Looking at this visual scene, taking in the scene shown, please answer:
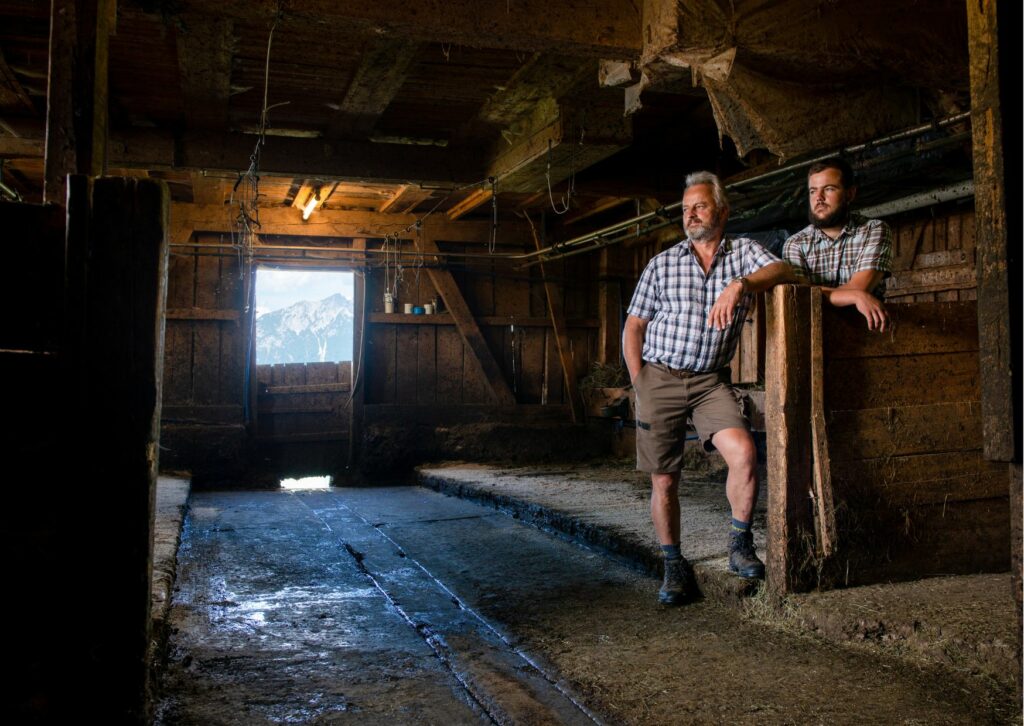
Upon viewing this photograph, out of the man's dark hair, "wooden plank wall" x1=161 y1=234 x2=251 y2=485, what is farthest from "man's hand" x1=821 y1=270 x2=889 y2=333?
"wooden plank wall" x1=161 y1=234 x2=251 y2=485

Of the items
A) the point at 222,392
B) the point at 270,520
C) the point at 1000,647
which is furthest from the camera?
the point at 222,392

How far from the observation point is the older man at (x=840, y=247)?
3154mm

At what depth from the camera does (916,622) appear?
272 centimetres

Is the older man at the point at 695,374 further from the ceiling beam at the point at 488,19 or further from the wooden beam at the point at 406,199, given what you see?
the wooden beam at the point at 406,199

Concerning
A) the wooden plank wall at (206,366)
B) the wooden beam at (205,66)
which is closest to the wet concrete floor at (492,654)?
the wooden beam at (205,66)

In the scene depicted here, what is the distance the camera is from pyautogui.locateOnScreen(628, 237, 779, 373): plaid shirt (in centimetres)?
339

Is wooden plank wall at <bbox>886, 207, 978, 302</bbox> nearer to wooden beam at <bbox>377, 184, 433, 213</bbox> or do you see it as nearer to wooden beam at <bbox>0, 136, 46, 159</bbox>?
wooden beam at <bbox>377, 184, 433, 213</bbox>

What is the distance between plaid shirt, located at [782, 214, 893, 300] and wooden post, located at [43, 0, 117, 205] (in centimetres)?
276

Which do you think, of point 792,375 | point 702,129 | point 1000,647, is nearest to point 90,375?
point 792,375

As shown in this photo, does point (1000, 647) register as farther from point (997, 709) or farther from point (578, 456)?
point (578, 456)

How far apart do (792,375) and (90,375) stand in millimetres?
2447

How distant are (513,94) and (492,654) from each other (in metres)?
3.78

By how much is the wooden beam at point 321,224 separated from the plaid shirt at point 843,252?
624 cm

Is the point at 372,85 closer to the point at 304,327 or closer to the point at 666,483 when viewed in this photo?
the point at 666,483
